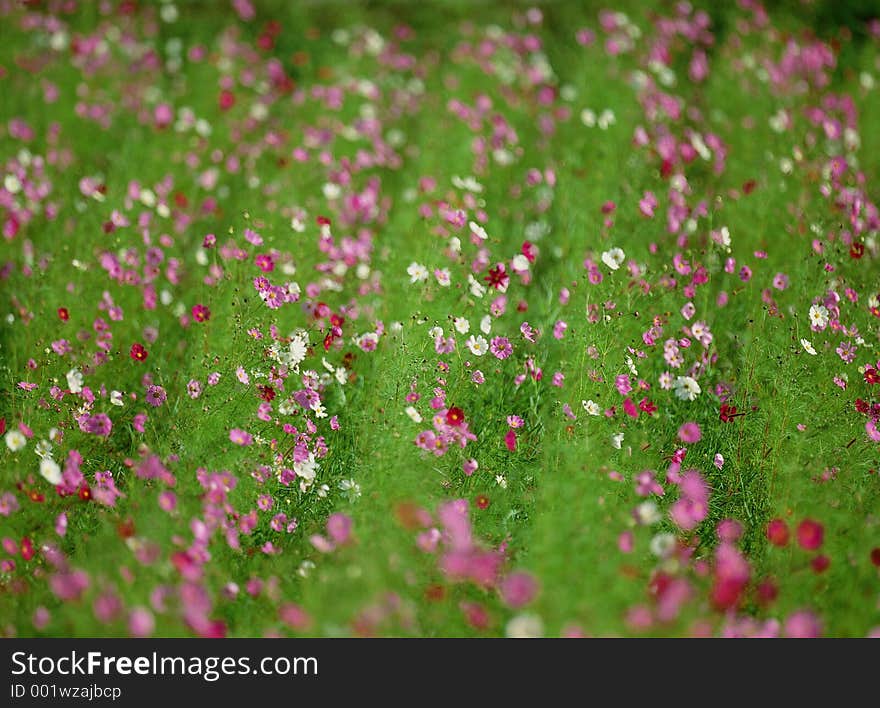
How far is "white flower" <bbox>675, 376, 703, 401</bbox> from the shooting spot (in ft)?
9.71

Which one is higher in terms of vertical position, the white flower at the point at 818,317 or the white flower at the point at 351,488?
the white flower at the point at 818,317

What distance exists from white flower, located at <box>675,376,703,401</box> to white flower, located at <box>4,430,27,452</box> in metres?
2.52

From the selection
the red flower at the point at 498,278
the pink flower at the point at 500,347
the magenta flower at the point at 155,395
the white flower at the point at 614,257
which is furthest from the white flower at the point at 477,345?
the magenta flower at the point at 155,395

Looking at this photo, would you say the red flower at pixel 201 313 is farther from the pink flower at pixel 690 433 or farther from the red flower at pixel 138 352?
the pink flower at pixel 690 433

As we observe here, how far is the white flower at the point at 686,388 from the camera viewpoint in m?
2.96

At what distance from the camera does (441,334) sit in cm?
289

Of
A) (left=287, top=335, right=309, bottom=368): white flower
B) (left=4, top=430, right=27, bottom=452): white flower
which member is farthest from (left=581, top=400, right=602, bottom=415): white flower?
(left=4, top=430, right=27, bottom=452): white flower

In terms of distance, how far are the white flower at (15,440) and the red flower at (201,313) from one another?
2.60ft

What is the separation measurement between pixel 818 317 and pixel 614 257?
871 millimetres

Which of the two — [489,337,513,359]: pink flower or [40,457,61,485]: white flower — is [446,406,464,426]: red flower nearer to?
[489,337,513,359]: pink flower

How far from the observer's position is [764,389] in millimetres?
2939

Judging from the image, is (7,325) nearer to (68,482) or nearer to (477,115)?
(68,482)
